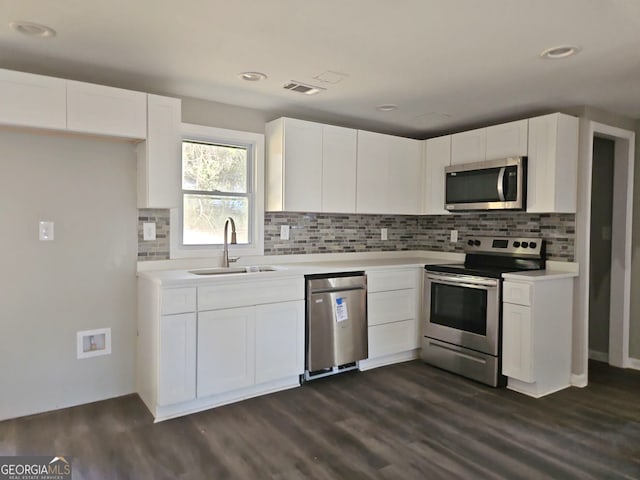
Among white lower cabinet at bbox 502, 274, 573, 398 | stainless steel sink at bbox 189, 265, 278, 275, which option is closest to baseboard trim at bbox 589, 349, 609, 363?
white lower cabinet at bbox 502, 274, 573, 398

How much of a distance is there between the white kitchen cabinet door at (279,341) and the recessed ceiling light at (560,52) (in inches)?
89.5

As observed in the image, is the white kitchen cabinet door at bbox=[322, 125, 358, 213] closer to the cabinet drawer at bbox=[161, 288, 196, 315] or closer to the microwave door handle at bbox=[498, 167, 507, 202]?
the microwave door handle at bbox=[498, 167, 507, 202]

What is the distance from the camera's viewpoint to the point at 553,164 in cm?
338

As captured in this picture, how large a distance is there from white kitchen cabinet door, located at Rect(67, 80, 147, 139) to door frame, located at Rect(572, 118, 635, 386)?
332 centimetres

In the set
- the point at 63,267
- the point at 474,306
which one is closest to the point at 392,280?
the point at 474,306

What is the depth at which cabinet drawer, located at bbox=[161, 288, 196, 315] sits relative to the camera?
283 centimetres

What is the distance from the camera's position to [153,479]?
2.21m

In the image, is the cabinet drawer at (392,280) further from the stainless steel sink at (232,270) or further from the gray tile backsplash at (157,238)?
the gray tile backsplash at (157,238)

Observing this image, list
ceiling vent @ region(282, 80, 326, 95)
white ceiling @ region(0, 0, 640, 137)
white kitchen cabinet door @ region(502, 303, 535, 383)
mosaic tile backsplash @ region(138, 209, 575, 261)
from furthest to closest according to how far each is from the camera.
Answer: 1. mosaic tile backsplash @ region(138, 209, 575, 261)
2. white kitchen cabinet door @ region(502, 303, 535, 383)
3. ceiling vent @ region(282, 80, 326, 95)
4. white ceiling @ region(0, 0, 640, 137)

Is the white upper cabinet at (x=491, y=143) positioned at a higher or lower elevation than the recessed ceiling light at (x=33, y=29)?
lower

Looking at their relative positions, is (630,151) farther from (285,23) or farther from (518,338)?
(285,23)

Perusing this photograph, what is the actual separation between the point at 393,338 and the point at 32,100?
3.19 m

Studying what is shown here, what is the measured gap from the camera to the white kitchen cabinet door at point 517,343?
10.7ft

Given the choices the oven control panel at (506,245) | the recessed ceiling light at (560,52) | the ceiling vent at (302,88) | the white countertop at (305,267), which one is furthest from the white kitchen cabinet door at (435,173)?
the recessed ceiling light at (560,52)
